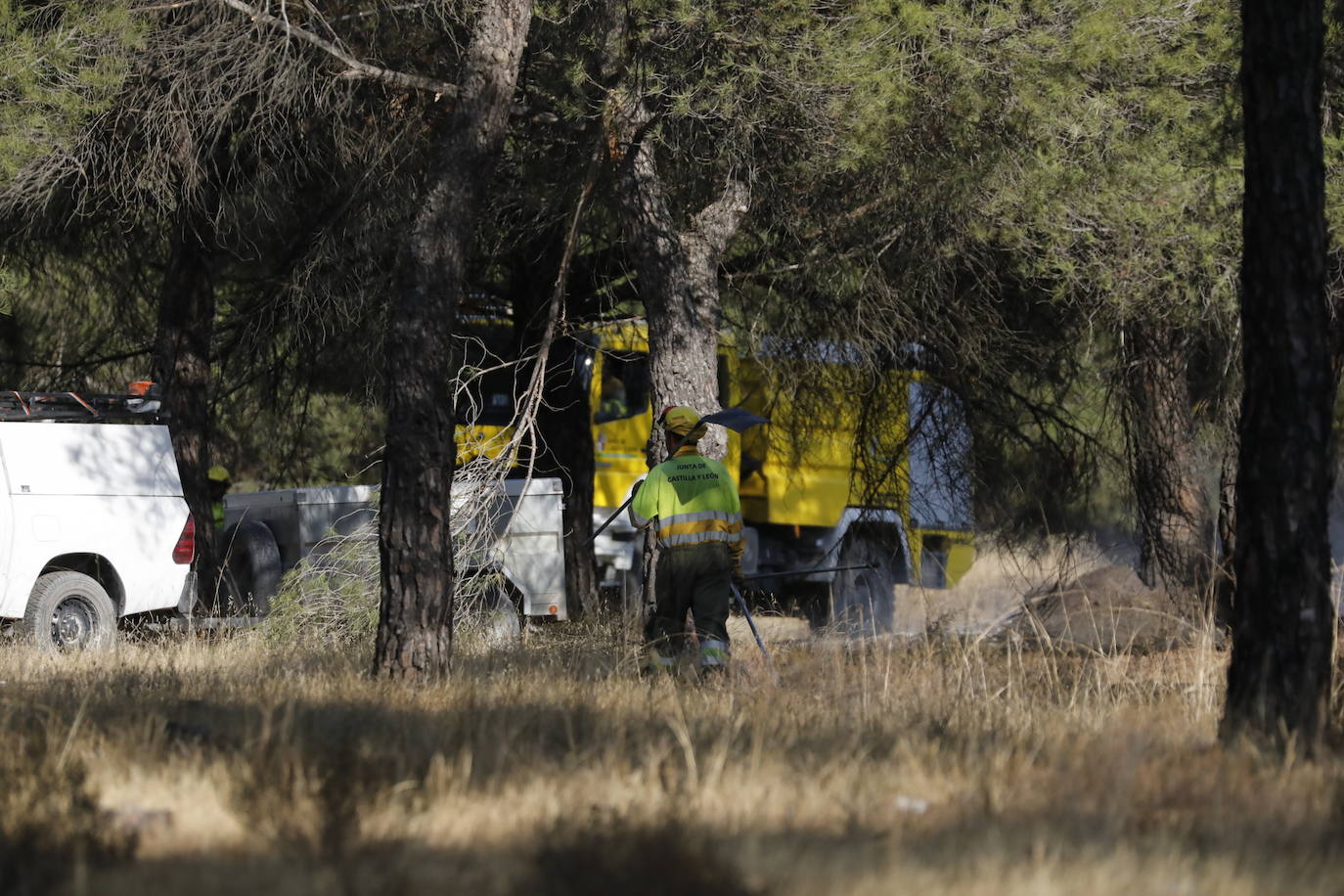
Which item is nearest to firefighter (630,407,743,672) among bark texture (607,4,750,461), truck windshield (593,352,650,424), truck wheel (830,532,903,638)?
bark texture (607,4,750,461)

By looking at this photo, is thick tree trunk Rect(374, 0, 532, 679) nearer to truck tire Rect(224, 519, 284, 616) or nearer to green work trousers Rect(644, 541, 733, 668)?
green work trousers Rect(644, 541, 733, 668)

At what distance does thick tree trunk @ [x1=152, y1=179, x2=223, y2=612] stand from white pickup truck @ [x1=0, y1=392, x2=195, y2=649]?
1147mm

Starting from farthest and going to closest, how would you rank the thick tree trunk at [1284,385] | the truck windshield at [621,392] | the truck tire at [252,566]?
the truck windshield at [621,392], the truck tire at [252,566], the thick tree trunk at [1284,385]

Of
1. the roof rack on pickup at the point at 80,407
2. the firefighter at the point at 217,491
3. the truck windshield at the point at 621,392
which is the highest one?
the truck windshield at the point at 621,392

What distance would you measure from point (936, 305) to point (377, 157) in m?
4.20

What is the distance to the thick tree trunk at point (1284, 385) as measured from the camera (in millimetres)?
5656

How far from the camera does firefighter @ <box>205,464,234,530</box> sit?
44.3ft

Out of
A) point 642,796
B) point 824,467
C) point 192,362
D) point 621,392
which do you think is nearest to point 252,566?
point 192,362

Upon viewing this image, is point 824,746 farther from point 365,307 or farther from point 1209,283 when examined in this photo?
point 365,307

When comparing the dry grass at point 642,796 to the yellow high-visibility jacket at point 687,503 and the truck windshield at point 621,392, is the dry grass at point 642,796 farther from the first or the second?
the truck windshield at point 621,392

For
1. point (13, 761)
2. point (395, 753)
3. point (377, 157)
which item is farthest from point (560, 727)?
point (377, 157)

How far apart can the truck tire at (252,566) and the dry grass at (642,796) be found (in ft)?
18.0

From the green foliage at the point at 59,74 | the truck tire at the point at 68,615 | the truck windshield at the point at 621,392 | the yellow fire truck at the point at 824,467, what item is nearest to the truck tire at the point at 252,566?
the truck tire at the point at 68,615

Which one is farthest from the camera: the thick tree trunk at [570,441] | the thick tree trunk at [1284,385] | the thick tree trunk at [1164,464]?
the thick tree trunk at [570,441]
